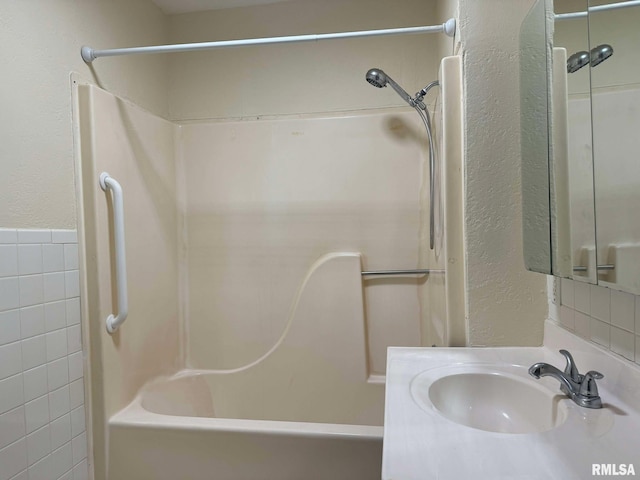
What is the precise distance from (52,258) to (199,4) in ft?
5.20

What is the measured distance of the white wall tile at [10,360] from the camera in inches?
45.0

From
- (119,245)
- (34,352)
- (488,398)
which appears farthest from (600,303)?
(34,352)

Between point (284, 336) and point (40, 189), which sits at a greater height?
point (40, 189)

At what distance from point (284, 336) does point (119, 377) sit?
81 centimetres

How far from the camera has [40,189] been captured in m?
1.30

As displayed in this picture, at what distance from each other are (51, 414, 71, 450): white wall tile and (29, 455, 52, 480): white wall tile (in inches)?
1.8

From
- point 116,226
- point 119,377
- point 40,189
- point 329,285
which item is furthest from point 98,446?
point 329,285

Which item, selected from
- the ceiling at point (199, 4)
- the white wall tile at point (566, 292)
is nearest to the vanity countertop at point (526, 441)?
the white wall tile at point (566, 292)

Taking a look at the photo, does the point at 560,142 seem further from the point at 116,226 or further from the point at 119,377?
the point at 119,377

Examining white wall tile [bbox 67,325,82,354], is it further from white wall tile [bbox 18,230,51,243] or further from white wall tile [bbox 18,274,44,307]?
white wall tile [bbox 18,230,51,243]

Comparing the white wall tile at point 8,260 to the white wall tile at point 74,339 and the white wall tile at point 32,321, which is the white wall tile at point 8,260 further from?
the white wall tile at point 74,339

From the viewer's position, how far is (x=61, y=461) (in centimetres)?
136

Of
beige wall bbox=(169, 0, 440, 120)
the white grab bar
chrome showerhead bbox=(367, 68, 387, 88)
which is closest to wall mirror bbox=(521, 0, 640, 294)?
chrome showerhead bbox=(367, 68, 387, 88)

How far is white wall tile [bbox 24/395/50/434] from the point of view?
4.00ft
